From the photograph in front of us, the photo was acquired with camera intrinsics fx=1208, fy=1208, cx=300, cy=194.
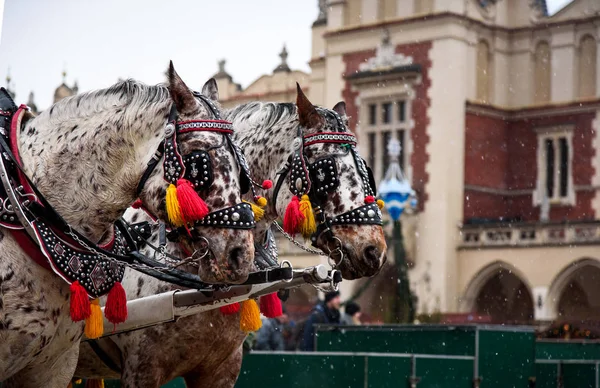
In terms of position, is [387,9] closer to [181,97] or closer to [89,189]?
[181,97]

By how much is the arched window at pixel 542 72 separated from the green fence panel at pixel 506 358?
59.5ft

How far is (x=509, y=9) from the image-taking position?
86.0ft

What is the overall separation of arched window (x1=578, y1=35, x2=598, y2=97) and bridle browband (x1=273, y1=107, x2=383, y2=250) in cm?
2095

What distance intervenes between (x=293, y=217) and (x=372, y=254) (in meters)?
0.35

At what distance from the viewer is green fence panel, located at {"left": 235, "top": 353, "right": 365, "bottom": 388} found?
7.38m

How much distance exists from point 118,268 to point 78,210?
0.27 m

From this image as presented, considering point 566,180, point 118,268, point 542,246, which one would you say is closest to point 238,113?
point 118,268

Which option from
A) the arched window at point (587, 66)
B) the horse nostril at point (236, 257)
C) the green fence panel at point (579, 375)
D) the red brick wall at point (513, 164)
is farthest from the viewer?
the arched window at point (587, 66)

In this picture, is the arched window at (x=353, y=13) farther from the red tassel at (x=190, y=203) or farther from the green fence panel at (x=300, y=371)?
the red tassel at (x=190, y=203)

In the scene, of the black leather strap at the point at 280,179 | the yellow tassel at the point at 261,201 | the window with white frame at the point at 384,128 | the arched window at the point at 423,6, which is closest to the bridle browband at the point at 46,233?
the yellow tassel at the point at 261,201

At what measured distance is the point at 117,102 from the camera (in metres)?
3.89

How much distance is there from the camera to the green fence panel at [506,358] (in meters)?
8.17

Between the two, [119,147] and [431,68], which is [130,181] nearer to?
[119,147]

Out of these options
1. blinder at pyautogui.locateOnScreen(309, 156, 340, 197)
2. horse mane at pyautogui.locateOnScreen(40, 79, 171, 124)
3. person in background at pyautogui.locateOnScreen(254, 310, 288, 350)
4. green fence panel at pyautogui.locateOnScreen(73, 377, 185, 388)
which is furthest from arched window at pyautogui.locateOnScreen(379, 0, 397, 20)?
horse mane at pyautogui.locateOnScreen(40, 79, 171, 124)
